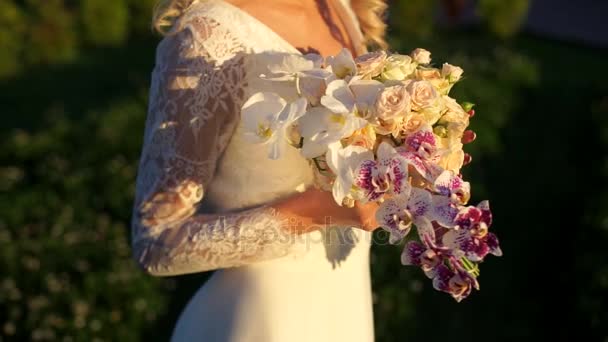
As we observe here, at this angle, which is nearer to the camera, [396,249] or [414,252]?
[414,252]

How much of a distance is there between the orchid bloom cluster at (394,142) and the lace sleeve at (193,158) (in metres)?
0.25

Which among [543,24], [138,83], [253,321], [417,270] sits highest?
[253,321]

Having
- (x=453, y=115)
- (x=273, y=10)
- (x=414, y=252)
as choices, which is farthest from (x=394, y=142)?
(x=273, y=10)

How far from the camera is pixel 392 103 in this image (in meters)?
1.84

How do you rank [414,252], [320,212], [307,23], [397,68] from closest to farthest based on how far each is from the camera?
[414,252], [397,68], [320,212], [307,23]

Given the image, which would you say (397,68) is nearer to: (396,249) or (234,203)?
(234,203)

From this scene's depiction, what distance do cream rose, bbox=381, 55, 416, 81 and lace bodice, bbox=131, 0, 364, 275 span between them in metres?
0.42

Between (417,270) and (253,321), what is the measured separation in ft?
12.3

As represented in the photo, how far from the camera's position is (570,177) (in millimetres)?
7512

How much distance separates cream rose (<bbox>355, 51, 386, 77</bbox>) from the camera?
192cm

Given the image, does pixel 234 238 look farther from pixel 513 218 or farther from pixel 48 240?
pixel 513 218

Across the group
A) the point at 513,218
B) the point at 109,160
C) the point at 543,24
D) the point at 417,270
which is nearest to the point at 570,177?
the point at 513,218

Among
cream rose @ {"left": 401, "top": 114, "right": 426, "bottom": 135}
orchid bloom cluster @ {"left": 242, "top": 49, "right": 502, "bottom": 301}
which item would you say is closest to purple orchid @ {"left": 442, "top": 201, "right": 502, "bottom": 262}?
orchid bloom cluster @ {"left": 242, "top": 49, "right": 502, "bottom": 301}

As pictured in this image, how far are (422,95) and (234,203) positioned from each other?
2.23ft
